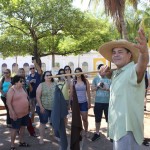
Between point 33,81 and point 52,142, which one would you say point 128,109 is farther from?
point 33,81

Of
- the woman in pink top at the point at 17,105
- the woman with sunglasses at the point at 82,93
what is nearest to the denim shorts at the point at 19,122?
the woman in pink top at the point at 17,105

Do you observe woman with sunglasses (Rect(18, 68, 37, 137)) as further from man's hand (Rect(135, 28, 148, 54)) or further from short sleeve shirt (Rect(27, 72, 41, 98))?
man's hand (Rect(135, 28, 148, 54))

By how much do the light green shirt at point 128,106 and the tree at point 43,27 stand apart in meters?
13.8

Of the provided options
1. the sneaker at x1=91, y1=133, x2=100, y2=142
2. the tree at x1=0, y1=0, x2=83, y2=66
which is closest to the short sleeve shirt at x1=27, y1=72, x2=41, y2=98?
the sneaker at x1=91, y1=133, x2=100, y2=142

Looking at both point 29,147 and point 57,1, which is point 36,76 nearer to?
point 29,147

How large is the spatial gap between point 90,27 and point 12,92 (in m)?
14.7

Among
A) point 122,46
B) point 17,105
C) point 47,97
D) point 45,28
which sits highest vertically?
point 45,28

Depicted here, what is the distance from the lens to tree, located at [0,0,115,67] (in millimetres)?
17266

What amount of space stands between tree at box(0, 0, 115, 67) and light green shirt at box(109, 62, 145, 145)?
1380cm

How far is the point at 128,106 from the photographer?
9.01 feet

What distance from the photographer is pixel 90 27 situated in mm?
19812

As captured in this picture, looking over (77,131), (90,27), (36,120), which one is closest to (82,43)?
(90,27)

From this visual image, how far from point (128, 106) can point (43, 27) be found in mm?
15943

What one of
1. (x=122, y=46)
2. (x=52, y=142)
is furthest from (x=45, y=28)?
(x=122, y=46)
